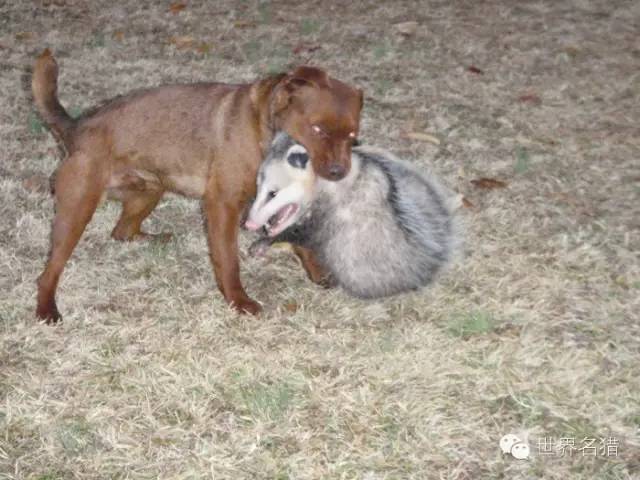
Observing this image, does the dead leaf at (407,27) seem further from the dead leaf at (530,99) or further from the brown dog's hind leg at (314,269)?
the brown dog's hind leg at (314,269)

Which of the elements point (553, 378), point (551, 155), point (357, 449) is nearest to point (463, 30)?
point (551, 155)

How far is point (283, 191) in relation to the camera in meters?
3.65

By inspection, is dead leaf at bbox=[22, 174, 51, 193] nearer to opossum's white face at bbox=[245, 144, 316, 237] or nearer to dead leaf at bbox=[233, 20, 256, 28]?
opossum's white face at bbox=[245, 144, 316, 237]

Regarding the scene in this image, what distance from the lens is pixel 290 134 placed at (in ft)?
11.3

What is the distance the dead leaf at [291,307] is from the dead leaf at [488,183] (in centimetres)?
183

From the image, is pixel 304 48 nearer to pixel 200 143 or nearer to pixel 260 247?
pixel 260 247

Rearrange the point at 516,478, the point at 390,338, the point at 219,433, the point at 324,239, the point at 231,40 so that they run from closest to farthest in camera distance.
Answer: the point at 516,478, the point at 219,433, the point at 390,338, the point at 324,239, the point at 231,40

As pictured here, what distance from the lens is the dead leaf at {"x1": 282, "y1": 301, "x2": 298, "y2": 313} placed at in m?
3.84

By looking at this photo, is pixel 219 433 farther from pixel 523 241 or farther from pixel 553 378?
pixel 523 241

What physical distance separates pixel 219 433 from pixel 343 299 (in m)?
1.13

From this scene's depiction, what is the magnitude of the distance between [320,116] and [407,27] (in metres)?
5.50

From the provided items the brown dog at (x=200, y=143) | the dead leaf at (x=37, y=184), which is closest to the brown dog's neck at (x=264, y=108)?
the brown dog at (x=200, y=143)

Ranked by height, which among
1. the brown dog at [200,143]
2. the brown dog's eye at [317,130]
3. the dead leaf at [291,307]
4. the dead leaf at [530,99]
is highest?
the brown dog's eye at [317,130]

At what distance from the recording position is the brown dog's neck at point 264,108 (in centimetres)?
355
